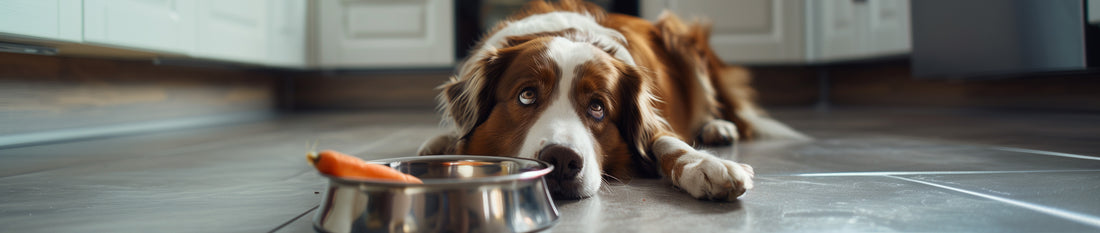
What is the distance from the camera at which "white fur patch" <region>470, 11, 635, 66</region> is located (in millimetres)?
1539

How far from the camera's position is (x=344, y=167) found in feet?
2.55

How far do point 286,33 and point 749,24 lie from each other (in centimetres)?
281

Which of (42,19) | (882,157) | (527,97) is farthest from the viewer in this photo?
(42,19)

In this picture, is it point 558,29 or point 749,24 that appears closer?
point 558,29

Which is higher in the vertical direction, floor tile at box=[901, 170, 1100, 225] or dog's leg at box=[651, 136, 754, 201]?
dog's leg at box=[651, 136, 754, 201]

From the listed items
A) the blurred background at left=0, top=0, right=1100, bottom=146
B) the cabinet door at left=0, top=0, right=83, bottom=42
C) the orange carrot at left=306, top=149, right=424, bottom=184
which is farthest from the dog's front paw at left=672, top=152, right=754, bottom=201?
the cabinet door at left=0, top=0, right=83, bottom=42

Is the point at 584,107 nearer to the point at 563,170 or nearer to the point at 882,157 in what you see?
the point at 563,170

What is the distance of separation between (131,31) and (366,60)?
6.13ft

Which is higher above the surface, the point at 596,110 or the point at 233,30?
the point at 233,30

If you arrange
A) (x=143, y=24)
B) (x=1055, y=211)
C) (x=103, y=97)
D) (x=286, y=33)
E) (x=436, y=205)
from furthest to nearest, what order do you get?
(x=286, y=33), (x=103, y=97), (x=143, y=24), (x=1055, y=211), (x=436, y=205)

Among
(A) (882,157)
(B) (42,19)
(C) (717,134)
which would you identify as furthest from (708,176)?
(B) (42,19)

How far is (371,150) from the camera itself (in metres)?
1.88

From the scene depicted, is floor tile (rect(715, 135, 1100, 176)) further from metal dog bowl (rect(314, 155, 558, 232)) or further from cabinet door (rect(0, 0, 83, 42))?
cabinet door (rect(0, 0, 83, 42))

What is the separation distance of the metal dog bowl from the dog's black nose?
22 centimetres
